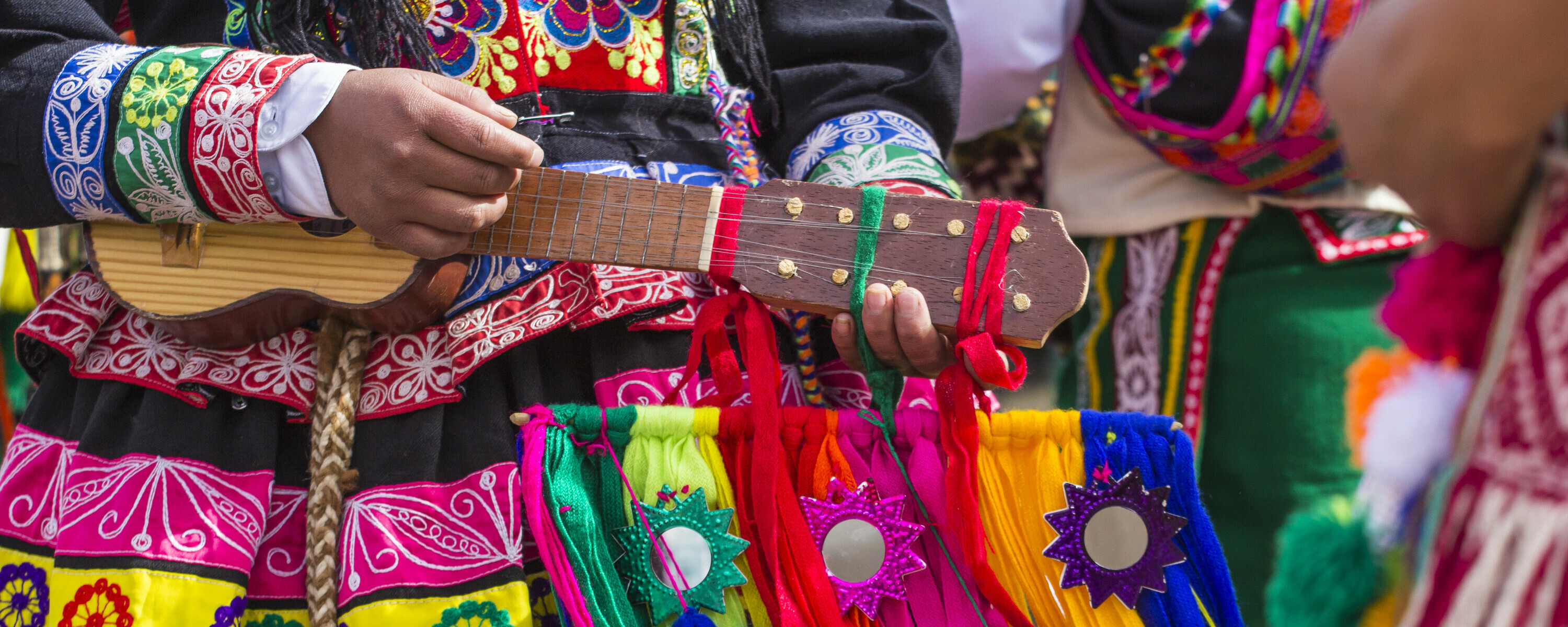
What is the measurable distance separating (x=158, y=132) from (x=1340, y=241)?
5.38ft

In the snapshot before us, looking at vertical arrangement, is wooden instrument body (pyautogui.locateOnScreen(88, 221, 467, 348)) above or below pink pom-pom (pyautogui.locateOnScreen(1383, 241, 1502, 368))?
below

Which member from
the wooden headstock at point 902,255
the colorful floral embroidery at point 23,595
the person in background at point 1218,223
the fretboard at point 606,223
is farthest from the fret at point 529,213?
the person in background at point 1218,223

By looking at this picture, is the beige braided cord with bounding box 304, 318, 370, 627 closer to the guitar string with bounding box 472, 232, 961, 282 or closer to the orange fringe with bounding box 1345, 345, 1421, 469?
the guitar string with bounding box 472, 232, 961, 282

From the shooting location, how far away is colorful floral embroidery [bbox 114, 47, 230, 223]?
3.22ft

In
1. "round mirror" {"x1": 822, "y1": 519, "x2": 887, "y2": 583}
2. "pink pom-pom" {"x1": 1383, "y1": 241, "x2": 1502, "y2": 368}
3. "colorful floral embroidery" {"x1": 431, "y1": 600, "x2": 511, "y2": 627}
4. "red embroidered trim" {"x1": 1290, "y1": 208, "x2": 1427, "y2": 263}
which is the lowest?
"colorful floral embroidery" {"x1": 431, "y1": 600, "x2": 511, "y2": 627}

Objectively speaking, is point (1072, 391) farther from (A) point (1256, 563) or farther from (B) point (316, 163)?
(B) point (316, 163)

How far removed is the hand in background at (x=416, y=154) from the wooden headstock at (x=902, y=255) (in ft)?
0.78

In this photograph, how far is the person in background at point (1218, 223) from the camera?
1.61 metres

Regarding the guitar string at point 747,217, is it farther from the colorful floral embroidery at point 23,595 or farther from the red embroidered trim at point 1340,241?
the red embroidered trim at point 1340,241

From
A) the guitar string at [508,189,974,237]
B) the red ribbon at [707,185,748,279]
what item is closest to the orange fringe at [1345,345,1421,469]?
the guitar string at [508,189,974,237]

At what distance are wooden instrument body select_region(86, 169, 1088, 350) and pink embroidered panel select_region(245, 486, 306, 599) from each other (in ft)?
0.59

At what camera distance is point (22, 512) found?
41.8 inches

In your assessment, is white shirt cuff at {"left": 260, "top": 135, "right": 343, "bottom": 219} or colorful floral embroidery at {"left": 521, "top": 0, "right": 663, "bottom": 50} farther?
colorful floral embroidery at {"left": 521, "top": 0, "right": 663, "bottom": 50}

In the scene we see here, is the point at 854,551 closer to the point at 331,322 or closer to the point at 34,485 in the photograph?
the point at 331,322
